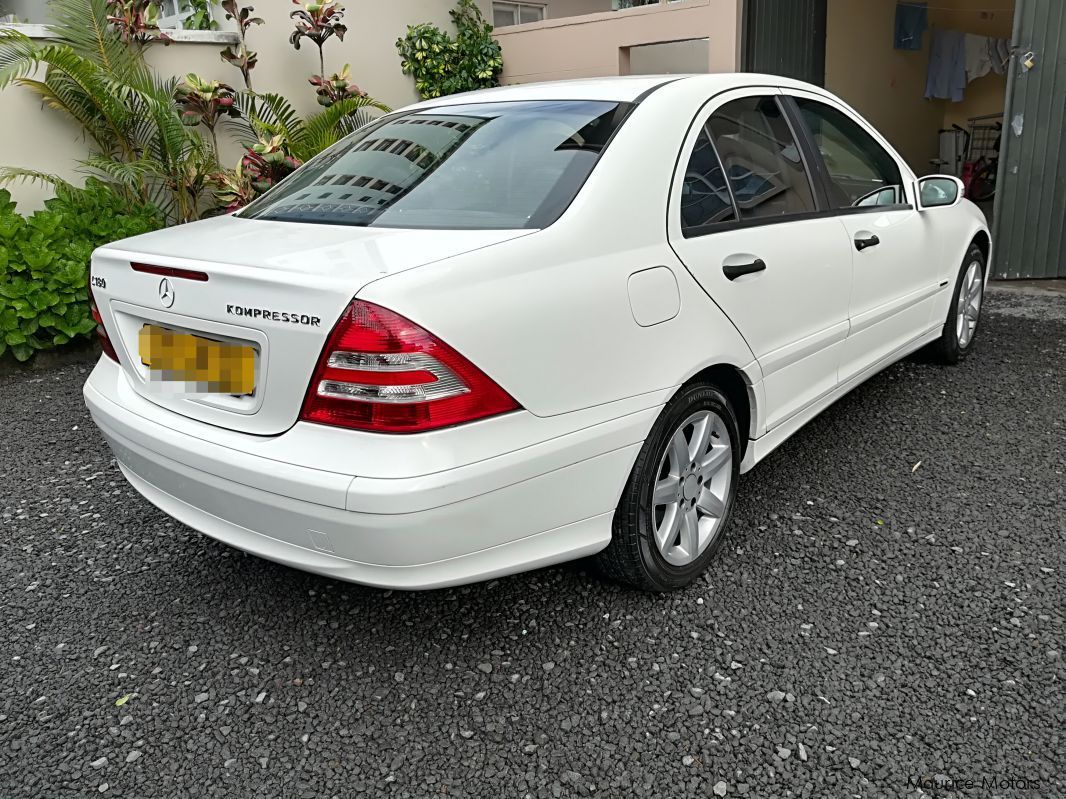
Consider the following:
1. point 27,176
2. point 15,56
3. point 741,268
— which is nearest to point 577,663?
point 741,268

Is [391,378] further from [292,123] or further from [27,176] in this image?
[292,123]

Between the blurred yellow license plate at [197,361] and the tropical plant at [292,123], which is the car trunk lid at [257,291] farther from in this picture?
the tropical plant at [292,123]

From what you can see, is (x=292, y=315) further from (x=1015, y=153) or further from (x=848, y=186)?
(x=1015, y=153)

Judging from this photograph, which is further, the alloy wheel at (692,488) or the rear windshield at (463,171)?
the alloy wheel at (692,488)

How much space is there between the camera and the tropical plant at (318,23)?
24.5 ft

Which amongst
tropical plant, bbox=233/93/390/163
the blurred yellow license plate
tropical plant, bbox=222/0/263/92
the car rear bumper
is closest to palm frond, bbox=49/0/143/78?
tropical plant, bbox=222/0/263/92

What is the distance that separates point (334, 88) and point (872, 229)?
5.52 meters

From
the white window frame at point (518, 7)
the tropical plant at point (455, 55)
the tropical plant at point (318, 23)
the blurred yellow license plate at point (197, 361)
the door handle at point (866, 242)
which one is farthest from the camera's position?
the white window frame at point (518, 7)

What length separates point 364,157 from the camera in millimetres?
3023

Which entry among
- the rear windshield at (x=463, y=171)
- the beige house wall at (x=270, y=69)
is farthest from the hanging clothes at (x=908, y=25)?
the rear windshield at (x=463, y=171)

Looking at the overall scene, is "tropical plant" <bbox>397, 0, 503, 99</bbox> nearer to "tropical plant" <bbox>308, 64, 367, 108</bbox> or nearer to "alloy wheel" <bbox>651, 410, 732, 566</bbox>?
"tropical plant" <bbox>308, 64, 367, 108</bbox>

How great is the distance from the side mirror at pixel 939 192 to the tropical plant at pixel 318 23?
533 cm

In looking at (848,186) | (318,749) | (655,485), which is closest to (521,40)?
(848,186)

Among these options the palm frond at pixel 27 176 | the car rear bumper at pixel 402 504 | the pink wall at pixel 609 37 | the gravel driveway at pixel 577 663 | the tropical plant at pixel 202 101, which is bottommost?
the gravel driveway at pixel 577 663
